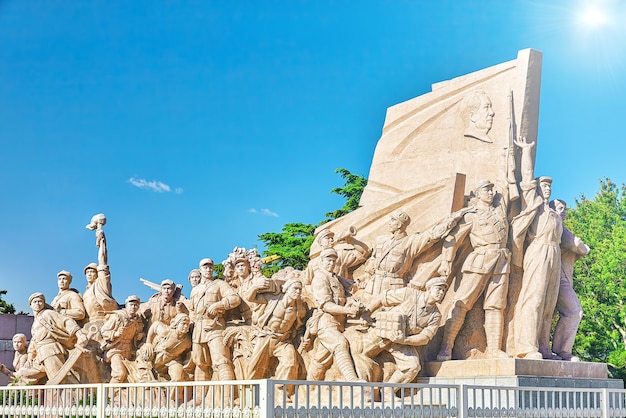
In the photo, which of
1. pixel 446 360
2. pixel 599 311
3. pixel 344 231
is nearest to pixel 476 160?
pixel 344 231

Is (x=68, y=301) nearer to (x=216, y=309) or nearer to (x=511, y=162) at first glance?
(x=216, y=309)

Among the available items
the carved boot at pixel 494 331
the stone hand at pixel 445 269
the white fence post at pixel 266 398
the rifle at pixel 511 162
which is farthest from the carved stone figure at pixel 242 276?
the white fence post at pixel 266 398

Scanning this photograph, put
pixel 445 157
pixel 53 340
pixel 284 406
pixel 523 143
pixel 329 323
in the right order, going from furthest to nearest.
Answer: pixel 53 340 → pixel 445 157 → pixel 523 143 → pixel 329 323 → pixel 284 406

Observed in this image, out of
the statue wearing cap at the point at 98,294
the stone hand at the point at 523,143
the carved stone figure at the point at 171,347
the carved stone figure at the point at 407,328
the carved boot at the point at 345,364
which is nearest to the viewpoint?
the carved stone figure at the point at 407,328

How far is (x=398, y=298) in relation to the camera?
30.2 feet

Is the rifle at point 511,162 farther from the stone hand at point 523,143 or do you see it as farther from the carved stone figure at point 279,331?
the carved stone figure at point 279,331

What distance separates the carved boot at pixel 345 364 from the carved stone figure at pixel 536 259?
183 cm

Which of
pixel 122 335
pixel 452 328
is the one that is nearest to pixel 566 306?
pixel 452 328

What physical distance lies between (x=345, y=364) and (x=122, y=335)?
3.51m

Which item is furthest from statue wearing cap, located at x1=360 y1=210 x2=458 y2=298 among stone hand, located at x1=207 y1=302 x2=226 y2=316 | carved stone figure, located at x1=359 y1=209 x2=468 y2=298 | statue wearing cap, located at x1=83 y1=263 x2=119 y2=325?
statue wearing cap, located at x1=83 y1=263 x2=119 y2=325

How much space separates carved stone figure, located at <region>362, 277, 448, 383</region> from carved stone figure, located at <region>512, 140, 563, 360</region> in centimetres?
112

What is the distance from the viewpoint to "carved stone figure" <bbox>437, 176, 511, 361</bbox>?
9.65m

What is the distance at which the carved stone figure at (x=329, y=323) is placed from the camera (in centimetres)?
927

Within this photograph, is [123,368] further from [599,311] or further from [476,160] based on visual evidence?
[599,311]
